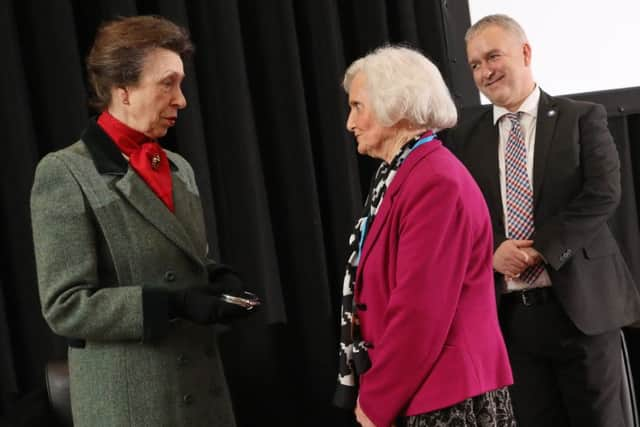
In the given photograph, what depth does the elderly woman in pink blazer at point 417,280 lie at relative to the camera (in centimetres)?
162

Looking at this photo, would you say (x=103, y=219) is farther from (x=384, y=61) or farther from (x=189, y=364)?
(x=384, y=61)

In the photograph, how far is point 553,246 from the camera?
2293 millimetres

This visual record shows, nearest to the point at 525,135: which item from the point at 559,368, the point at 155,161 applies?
the point at 559,368

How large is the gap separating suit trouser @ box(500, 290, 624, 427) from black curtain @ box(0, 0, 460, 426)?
0.68 meters

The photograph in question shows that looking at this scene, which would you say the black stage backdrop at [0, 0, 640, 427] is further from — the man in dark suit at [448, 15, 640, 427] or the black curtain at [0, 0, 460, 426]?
the man in dark suit at [448, 15, 640, 427]

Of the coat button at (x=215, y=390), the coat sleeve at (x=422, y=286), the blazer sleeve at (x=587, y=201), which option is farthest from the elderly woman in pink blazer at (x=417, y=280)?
the blazer sleeve at (x=587, y=201)

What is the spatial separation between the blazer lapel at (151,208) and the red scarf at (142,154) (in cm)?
2

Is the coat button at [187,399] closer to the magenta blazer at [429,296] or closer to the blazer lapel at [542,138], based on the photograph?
the magenta blazer at [429,296]

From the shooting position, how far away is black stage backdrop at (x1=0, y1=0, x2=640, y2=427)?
7.45 feet

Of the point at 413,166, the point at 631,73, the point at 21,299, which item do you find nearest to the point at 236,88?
the point at 21,299

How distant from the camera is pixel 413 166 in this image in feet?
5.54

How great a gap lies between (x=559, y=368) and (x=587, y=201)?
1.70ft

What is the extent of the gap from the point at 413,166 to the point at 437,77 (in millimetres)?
227

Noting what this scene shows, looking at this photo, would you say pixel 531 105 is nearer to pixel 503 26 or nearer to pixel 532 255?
pixel 503 26
